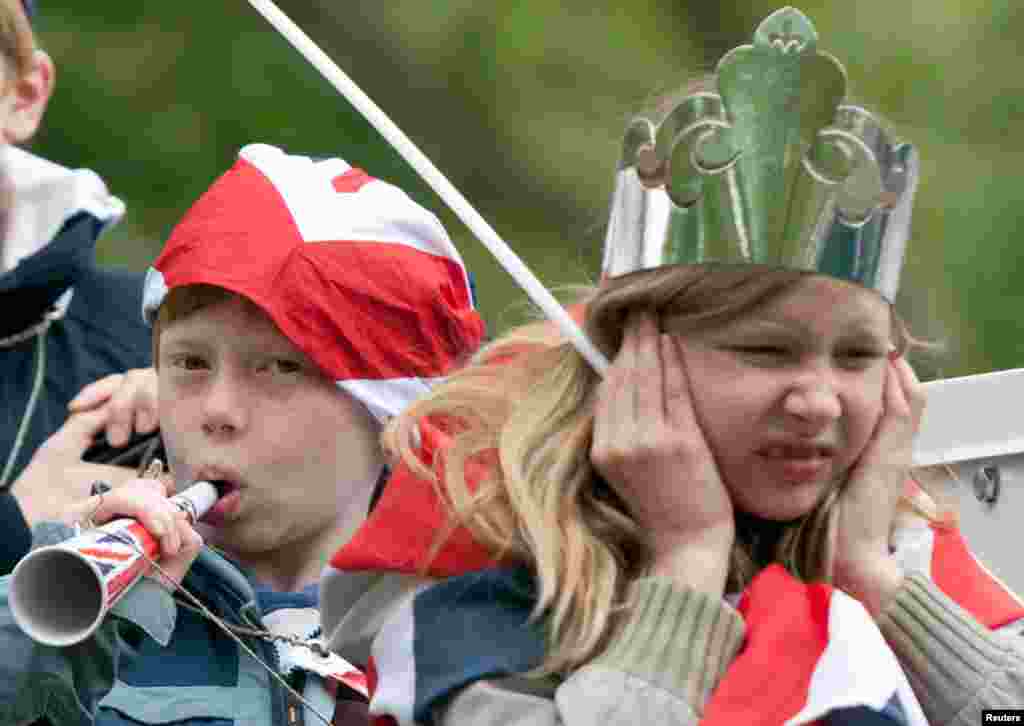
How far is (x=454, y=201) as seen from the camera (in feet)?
10.3

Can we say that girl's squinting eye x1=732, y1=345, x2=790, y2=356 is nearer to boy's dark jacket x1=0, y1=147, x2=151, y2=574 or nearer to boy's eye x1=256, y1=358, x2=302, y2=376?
boy's eye x1=256, y1=358, x2=302, y2=376

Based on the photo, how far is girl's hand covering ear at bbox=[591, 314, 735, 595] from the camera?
299 cm

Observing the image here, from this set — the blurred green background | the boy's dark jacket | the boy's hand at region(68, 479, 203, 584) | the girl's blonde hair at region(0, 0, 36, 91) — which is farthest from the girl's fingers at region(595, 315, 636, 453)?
the blurred green background

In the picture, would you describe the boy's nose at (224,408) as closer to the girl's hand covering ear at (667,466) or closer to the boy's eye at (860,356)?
the girl's hand covering ear at (667,466)

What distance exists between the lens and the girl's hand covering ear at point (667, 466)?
299 centimetres

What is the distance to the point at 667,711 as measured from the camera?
111 inches

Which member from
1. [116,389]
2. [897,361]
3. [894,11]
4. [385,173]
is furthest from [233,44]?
[897,361]

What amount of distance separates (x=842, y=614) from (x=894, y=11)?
566 centimetres

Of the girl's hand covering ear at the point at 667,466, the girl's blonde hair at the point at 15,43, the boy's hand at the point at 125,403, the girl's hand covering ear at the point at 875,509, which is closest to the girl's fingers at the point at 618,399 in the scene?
the girl's hand covering ear at the point at 667,466

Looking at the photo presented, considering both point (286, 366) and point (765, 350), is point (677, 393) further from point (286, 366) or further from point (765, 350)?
point (286, 366)

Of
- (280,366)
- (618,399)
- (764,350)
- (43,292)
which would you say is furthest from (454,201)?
(43,292)

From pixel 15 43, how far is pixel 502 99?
4.14 metres

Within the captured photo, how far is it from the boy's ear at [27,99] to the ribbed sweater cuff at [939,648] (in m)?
1.76

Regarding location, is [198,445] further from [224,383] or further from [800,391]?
[800,391]
